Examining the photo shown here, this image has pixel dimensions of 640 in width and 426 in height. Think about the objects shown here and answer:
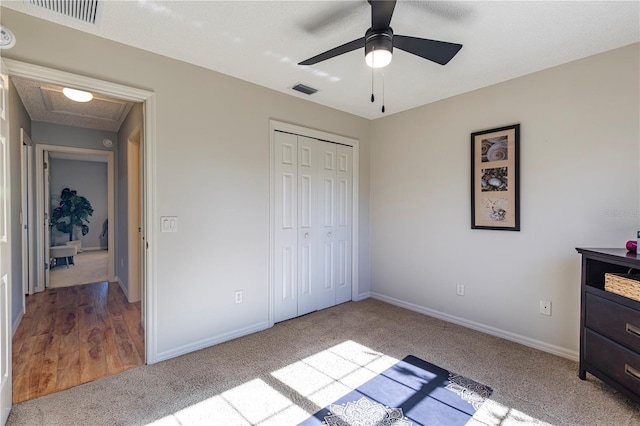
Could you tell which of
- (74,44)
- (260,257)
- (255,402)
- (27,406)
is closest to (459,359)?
(255,402)

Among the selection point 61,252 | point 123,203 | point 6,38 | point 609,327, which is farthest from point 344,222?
point 61,252

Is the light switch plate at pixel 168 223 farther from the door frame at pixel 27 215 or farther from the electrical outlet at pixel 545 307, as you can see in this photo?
the electrical outlet at pixel 545 307

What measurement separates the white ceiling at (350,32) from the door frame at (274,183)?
563mm

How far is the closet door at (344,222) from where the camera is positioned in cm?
388

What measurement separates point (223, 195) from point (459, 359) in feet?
7.94

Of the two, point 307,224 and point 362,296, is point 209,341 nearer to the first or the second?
point 307,224

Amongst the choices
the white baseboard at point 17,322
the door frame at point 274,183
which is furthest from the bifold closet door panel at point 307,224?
the white baseboard at point 17,322

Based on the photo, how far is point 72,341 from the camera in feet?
9.23

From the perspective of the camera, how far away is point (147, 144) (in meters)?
2.42

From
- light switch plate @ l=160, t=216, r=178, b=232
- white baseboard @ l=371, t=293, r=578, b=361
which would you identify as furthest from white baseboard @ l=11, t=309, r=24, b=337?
white baseboard @ l=371, t=293, r=578, b=361

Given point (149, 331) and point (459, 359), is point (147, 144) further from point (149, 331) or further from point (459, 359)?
point (459, 359)

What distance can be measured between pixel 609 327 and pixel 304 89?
3.08 meters

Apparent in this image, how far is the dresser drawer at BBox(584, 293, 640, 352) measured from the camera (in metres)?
1.86

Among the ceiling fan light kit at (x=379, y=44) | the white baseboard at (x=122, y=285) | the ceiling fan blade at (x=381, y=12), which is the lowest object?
the white baseboard at (x=122, y=285)
